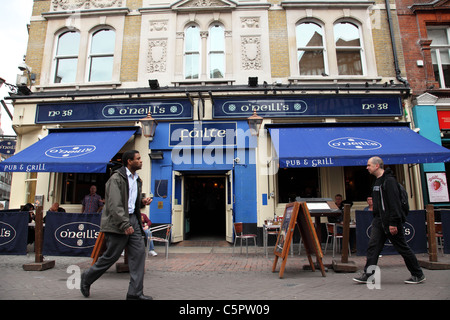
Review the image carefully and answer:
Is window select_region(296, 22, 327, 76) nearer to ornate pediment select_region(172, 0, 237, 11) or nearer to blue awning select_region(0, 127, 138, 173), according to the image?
ornate pediment select_region(172, 0, 237, 11)

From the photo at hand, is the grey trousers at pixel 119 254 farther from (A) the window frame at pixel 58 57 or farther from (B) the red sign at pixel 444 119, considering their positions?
(B) the red sign at pixel 444 119

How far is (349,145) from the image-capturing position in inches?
332

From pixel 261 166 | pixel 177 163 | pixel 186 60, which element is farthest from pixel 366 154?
pixel 186 60

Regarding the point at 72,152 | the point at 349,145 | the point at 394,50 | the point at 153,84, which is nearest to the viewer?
the point at 349,145

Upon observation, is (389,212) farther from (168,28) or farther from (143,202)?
(168,28)

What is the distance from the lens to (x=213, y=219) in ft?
46.3

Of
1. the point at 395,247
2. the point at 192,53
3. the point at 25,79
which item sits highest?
Result: the point at 192,53

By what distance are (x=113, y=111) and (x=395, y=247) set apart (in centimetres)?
906

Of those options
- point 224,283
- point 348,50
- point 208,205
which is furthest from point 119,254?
point 348,50

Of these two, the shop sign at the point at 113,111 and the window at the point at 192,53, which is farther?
the window at the point at 192,53

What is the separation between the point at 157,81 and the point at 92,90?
2424mm

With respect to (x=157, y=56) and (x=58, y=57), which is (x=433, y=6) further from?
(x=58, y=57)

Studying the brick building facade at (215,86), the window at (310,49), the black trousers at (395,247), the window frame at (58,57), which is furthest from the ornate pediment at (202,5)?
the black trousers at (395,247)

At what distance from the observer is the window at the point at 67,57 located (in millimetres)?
10945
